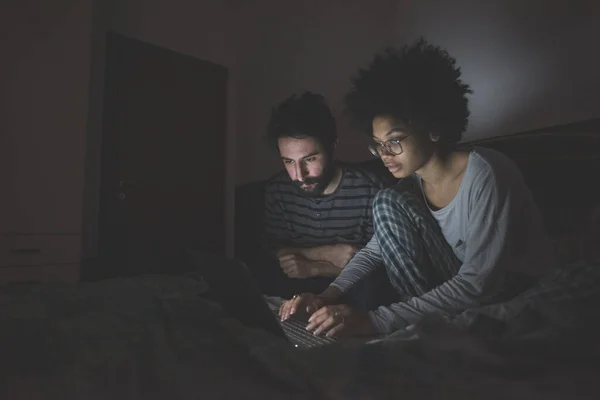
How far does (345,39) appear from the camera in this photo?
1090 millimetres

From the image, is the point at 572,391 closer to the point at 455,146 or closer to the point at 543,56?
the point at 455,146

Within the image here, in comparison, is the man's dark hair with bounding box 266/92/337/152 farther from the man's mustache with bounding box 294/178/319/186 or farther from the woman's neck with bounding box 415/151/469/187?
the woman's neck with bounding box 415/151/469/187

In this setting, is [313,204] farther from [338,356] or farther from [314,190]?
[338,356]

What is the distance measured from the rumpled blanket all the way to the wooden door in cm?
128

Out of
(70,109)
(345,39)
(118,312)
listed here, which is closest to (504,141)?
(345,39)

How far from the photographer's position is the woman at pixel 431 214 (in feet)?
2.20

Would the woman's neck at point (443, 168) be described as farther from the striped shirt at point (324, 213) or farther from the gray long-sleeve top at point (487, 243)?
the striped shirt at point (324, 213)

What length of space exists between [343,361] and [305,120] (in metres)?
0.75

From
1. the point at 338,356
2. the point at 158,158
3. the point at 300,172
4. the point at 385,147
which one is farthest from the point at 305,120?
the point at 158,158

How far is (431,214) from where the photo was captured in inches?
32.6

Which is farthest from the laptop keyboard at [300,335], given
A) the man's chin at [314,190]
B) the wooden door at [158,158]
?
the wooden door at [158,158]

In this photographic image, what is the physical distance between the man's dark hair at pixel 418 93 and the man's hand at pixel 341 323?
1.08 feet

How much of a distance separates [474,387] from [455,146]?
0.50 m

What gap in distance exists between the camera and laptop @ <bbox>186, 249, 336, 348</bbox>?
0.58 m
